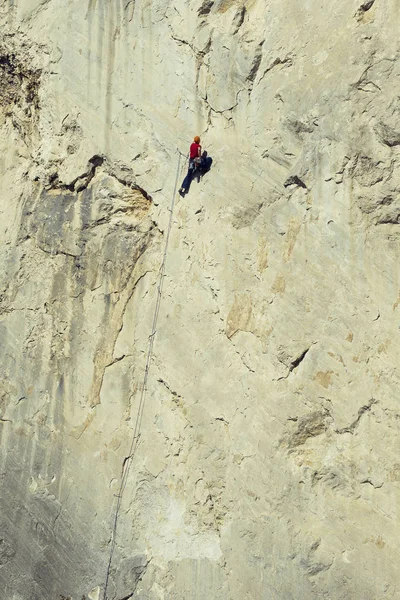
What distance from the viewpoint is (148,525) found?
8906 millimetres

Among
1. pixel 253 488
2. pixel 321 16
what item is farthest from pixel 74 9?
pixel 253 488

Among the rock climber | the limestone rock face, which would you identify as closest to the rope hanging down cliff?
the limestone rock face

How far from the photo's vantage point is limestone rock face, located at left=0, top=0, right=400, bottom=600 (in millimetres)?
7871

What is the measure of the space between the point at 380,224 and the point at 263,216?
55.2 inches

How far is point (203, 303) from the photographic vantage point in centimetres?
891

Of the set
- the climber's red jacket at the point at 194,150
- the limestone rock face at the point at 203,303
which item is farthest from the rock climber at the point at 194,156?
the limestone rock face at the point at 203,303

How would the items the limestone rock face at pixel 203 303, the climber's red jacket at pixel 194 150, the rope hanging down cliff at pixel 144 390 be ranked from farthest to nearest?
1. the rope hanging down cliff at pixel 144 390
2. the climber's red jacket at pixel 194 150
3. the limestone rock face at pixel 203 303

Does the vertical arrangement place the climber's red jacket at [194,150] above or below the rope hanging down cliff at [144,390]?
above

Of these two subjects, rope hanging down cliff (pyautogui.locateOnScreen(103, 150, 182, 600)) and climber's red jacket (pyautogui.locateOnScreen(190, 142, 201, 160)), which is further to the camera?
rope hanging down cliff (pyautogui.locateOnScreen(103, 150, 182, 600))

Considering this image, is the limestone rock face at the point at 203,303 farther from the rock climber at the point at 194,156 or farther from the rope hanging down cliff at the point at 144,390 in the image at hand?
the rock climber at the point at 194,156

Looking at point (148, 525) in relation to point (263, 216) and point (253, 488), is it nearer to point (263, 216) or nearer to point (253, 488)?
point (253, 488)

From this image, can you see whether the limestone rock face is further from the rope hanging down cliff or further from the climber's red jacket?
the climber's red jacket

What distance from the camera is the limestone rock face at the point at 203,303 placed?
787 centimetres

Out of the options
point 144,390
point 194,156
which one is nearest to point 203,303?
point 144,390
